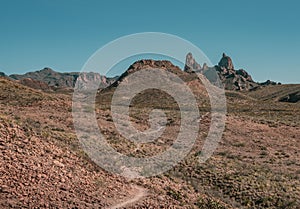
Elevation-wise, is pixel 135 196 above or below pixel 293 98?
below

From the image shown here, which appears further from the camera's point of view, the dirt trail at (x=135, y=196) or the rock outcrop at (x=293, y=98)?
the rock outcrop at (x=293, y=98)

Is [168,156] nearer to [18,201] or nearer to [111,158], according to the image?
[111,158]

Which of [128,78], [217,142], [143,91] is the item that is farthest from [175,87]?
[217,142]

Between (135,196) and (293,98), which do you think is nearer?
(135,196)

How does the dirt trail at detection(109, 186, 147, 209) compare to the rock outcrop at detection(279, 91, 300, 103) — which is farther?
the rock outcrop at detection(279, 91, 300, 103)

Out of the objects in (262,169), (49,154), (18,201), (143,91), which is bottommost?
(262,169)

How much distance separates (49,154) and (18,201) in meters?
4.51

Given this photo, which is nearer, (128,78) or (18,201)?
(18,201)

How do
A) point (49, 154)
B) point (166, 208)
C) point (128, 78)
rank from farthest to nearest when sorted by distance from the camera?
point (128, 78) < point (49, 154) < point (166, 208)

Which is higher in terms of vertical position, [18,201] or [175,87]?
[175,87]

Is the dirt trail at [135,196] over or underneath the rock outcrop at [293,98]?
underneath

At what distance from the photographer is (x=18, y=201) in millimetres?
11070

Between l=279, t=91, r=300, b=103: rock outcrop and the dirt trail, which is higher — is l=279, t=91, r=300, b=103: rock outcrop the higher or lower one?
the higher one

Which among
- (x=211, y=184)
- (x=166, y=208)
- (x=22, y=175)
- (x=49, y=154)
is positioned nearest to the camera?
(x=22, y=175)
